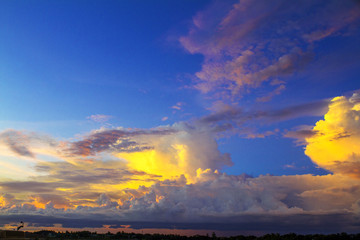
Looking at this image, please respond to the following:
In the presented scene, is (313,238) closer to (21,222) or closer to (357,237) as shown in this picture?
(357,237)

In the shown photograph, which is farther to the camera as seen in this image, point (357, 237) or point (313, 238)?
point (313, 238)

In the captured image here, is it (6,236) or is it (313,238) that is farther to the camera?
(313,238)

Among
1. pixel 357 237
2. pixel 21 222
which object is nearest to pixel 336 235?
pixel 357 237

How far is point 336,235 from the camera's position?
171250mm

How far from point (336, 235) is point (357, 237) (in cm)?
1001

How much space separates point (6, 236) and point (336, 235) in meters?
166

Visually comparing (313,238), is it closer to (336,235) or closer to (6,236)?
(336,235)

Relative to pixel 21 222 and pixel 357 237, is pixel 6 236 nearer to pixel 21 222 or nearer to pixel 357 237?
pixel 21 222

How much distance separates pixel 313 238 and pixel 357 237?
27995 mm

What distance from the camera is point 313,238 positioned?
189 metres

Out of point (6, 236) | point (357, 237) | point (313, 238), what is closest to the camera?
point (6, 236)

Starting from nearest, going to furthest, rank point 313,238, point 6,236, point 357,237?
point 6,236
point 357,237
point 313,238

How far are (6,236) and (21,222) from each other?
139 inches

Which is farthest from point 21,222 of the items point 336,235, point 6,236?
point 336,235
